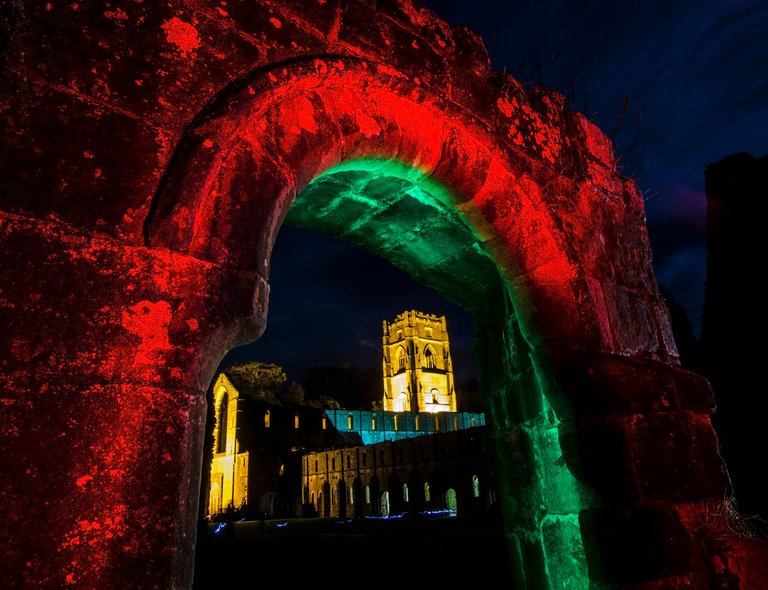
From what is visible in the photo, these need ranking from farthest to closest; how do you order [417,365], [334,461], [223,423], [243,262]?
[417,365] → [223,423] → [334,461] → [243,262]

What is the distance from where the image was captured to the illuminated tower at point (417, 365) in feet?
239

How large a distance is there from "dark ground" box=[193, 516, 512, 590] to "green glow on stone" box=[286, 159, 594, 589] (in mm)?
5416

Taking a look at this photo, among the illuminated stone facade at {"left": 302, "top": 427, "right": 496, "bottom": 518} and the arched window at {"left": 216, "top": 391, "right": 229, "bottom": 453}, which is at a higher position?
the arched window at {"left": 216, "top": 391, "right": 229, "bottom": 453}

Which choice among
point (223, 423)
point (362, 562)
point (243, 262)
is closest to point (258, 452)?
point (223, 423)

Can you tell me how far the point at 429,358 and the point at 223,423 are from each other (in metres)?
36.9

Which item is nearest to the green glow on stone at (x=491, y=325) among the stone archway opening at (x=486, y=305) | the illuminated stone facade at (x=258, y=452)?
the stone archway opening at (x=486, y=305)

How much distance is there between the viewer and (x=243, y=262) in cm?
143

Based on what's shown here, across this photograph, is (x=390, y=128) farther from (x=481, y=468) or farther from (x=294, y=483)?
(x=294, y=483)

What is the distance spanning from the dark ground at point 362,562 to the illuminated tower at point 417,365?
55.4 metres

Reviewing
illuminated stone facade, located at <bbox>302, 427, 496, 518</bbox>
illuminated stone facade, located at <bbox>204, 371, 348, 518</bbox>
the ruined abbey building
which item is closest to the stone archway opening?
the ruined abbey building

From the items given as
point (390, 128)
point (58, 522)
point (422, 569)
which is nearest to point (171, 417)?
point (58, 522)

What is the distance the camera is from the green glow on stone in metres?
2.48

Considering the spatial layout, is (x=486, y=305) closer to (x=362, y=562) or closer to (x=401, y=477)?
(x=362, y=562)

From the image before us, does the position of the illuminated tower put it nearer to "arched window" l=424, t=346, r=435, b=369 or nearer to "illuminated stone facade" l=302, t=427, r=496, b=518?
"arched window" l=424, t=346, r=435, b=369
